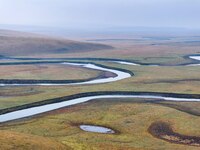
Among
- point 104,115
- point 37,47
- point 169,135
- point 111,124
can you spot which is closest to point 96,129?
point 111,124

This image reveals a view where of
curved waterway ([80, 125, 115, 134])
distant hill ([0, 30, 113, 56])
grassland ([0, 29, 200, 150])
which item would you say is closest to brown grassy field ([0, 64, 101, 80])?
grassland ([0, 29, 200, 150])

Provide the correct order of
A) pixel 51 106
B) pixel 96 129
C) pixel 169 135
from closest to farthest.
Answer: pixel 169 135, pixel 96 129, pixel 51 106

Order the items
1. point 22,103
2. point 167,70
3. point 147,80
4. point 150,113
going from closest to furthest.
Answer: point 150,113
point 22,103
point 147,80
point 167,70

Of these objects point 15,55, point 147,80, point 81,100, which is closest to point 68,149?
point 81,100

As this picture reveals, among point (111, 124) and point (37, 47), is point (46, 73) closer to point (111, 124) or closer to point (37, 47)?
point (111, 124)

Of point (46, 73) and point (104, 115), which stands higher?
point (104, 115)

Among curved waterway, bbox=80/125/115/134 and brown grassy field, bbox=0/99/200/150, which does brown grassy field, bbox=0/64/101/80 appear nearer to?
brown grassy field, bbox=0/99/200/150

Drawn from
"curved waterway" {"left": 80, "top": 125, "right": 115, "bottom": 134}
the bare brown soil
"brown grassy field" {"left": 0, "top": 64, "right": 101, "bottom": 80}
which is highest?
the bare brown soil

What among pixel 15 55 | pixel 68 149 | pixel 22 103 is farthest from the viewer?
pixel 15 55

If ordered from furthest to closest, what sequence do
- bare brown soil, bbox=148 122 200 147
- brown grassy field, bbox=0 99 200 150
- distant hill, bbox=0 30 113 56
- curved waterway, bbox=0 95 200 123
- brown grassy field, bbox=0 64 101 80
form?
distant hill, bbox=0 30 113 56 → brown grassy field, bbox=0 64 101 80 → curved waterway, bbox=0 95 200 123 → bare brown soil, bbox=148 122 200 147 → brown grassy field, bbox=0 99 200 150

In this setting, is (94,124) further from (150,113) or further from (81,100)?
(81,100)

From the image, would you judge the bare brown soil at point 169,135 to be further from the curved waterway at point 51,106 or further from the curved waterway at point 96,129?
the curved waterway at point 51,106
